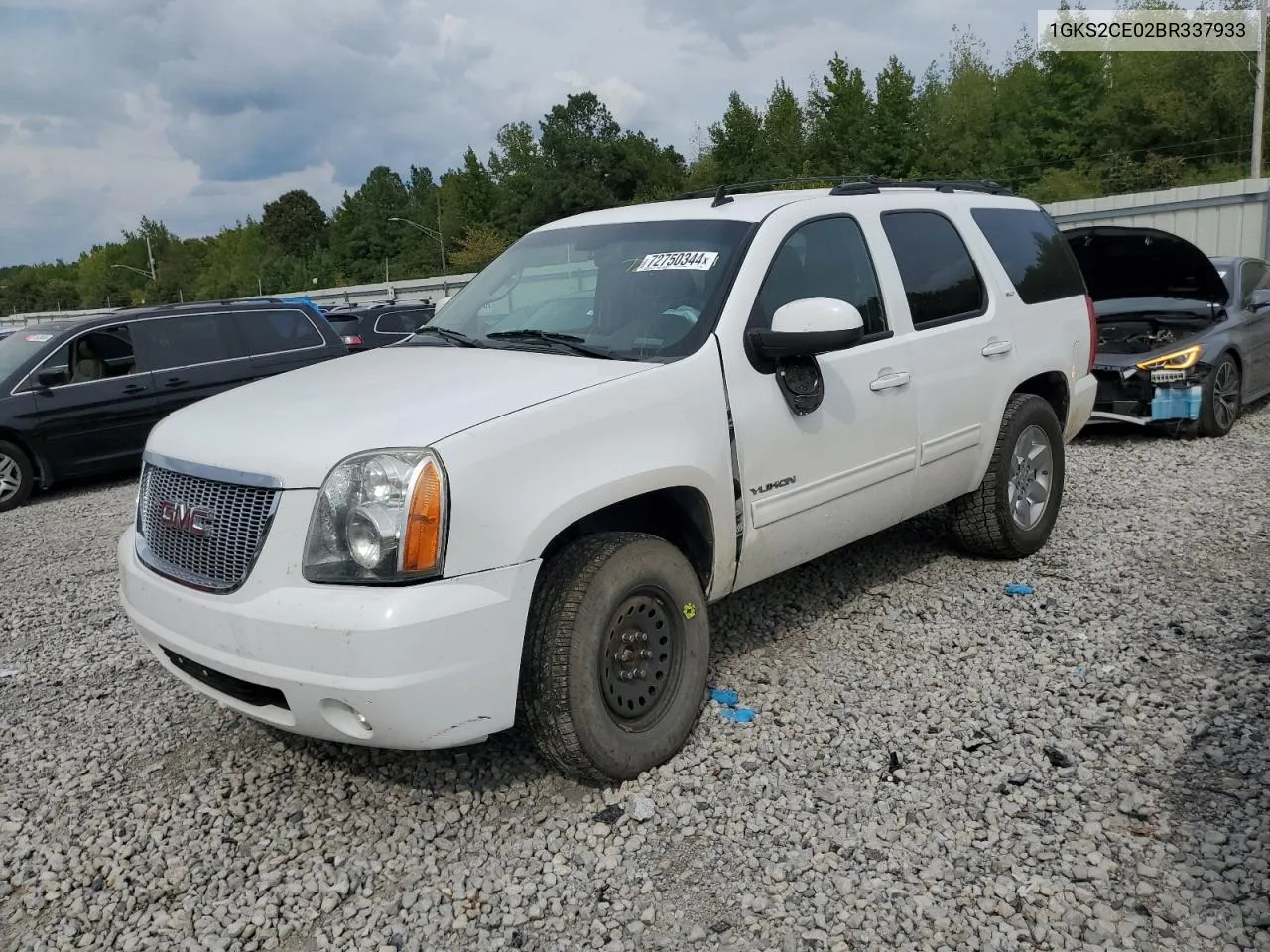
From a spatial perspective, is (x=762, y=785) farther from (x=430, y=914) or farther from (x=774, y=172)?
(x=774, y=172)

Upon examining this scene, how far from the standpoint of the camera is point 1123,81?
47.1m

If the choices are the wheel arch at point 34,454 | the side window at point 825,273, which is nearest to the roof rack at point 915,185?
the side window at point 825,273

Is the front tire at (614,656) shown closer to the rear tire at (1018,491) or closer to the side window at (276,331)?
the rear tire at (1018,491)

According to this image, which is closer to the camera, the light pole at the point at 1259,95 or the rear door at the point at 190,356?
the rear door at the point at 190,356

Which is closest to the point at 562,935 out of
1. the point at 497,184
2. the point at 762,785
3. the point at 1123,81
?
the point at 762,785

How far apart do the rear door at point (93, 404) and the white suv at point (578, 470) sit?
6477 mm

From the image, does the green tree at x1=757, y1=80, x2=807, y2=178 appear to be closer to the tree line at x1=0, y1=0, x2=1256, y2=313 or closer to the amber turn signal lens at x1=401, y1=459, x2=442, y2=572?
the tree line at x1=0, y1=0, x2=1256, y2=313

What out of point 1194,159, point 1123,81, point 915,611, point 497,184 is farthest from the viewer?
point 497,184

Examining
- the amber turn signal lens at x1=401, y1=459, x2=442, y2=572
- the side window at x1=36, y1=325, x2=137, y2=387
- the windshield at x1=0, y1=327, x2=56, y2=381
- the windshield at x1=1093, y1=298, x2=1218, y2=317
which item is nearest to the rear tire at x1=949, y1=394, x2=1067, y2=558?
the amber turn signal lens at x1=401, y1=459, x2=442, y2=572

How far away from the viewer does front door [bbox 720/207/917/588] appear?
3.60 m

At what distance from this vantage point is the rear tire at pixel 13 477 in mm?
9164

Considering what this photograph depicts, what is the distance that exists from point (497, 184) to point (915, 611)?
85.9m

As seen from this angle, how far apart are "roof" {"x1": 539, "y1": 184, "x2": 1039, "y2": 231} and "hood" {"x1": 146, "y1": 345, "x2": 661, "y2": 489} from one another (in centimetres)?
100

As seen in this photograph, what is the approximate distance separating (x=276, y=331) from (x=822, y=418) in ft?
28.0
